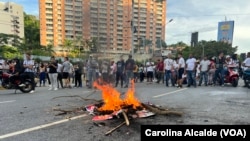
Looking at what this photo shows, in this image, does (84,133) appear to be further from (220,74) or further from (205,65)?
(220,74)

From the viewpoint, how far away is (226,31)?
2386 inches

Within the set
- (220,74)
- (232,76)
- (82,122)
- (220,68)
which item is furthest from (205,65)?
(82,122)

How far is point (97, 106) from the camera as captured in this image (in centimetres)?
641

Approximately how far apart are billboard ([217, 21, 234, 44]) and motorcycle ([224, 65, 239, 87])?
→ 151ft

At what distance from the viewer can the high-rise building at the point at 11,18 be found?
85.8 m

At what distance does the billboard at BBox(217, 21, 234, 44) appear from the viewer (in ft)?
193

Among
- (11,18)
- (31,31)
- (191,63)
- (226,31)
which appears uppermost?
(11,18)

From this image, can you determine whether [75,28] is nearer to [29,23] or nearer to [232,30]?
[232,30]

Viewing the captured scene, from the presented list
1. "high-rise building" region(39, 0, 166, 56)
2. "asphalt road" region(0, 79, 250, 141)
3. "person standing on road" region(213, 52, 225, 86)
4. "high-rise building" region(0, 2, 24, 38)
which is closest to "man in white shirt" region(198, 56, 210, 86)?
"person standing on road" region(213, 52, 225, 86)

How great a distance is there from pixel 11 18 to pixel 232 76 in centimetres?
8988

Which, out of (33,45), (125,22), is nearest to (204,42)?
(33,45)

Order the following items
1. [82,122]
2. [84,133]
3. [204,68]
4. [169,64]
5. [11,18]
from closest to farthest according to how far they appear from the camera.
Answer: [84,133] < [82,122] < [169,64] < [204,68] < [11,18]

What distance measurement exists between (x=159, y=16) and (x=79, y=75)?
7.80 meters

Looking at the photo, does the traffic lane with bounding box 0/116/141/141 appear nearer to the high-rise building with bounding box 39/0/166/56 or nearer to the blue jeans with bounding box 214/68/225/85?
the high-rise building with bounding box 39/0/166/56
